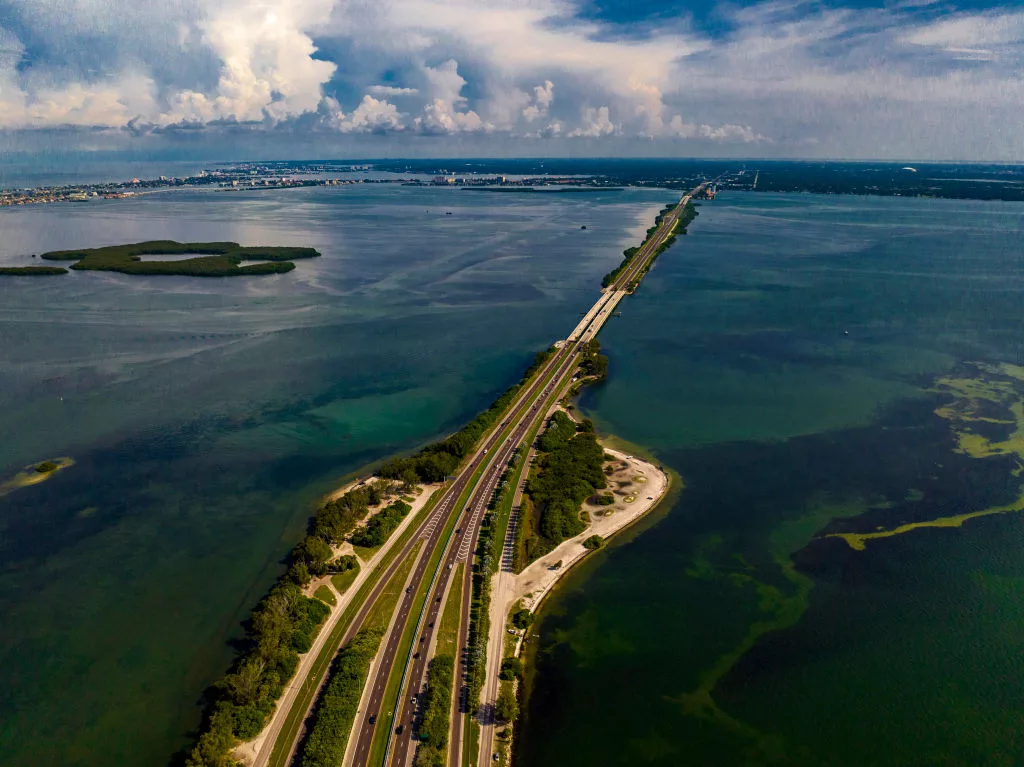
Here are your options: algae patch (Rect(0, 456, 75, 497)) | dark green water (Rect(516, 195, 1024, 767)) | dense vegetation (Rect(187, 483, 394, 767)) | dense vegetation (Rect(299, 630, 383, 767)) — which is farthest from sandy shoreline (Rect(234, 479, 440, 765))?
algae patch (Rect(0, 456, 75, 497))

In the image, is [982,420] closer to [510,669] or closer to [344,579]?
[510,669]

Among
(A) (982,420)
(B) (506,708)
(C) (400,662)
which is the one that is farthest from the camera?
(A) (982,420)

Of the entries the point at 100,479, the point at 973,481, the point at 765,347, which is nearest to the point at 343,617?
the point at 100,479

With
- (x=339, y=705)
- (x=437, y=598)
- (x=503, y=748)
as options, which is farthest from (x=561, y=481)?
(x=339, y=705)

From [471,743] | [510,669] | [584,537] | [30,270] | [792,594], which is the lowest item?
[471,743]

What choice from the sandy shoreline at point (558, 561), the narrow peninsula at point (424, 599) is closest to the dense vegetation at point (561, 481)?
the narrow peninsula at point (424, 599)

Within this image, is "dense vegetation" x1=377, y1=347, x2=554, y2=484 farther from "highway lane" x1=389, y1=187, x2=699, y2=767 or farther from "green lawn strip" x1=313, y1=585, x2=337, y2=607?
"green lawn strip" x1=313, y1=585, x2=337, y2=607

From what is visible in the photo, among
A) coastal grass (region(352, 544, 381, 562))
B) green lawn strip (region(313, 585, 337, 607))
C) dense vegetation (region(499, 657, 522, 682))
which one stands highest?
coastal grass (region(352, 544, 381, 562))

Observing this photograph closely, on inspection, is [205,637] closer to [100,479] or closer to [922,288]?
[100,479]
